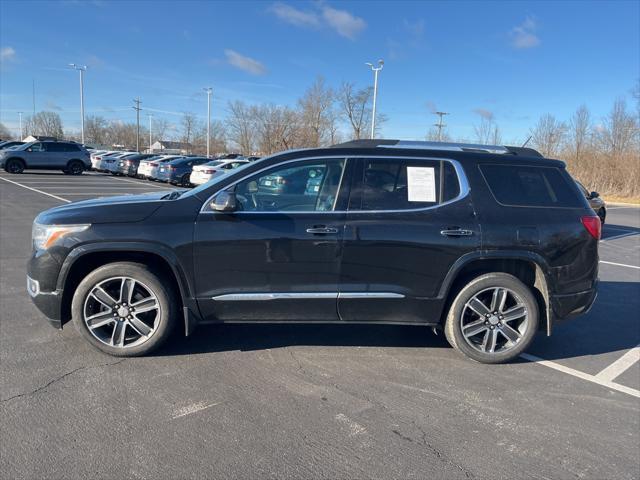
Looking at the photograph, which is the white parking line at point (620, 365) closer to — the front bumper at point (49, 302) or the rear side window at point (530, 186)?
the rear side window at point (530, 186)

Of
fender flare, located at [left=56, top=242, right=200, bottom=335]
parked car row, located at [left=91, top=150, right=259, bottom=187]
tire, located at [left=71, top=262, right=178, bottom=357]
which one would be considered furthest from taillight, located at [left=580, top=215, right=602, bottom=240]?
parked car row, located at [left=91, top=150, right=259, bottom=187]

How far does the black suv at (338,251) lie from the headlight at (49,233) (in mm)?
11

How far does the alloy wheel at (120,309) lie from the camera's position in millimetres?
3715

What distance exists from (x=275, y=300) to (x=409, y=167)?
5.21 feet

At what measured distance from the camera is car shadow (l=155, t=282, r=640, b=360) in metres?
4.22

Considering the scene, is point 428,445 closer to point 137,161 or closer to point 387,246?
point 387,246

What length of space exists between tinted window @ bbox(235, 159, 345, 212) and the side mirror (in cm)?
17

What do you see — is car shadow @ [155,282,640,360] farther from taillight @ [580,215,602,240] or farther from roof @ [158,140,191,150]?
roof @ [158,140,191,150]

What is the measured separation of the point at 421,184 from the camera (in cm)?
385

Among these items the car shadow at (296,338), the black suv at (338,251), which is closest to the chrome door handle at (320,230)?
the black suv at (338,251)

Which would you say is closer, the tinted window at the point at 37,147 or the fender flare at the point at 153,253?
the fender flare at the point at 153,253

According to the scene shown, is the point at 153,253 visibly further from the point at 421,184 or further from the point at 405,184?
the point at 421,184

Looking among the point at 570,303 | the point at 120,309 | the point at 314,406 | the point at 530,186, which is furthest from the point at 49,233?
the point at 570,303

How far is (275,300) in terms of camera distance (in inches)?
146
